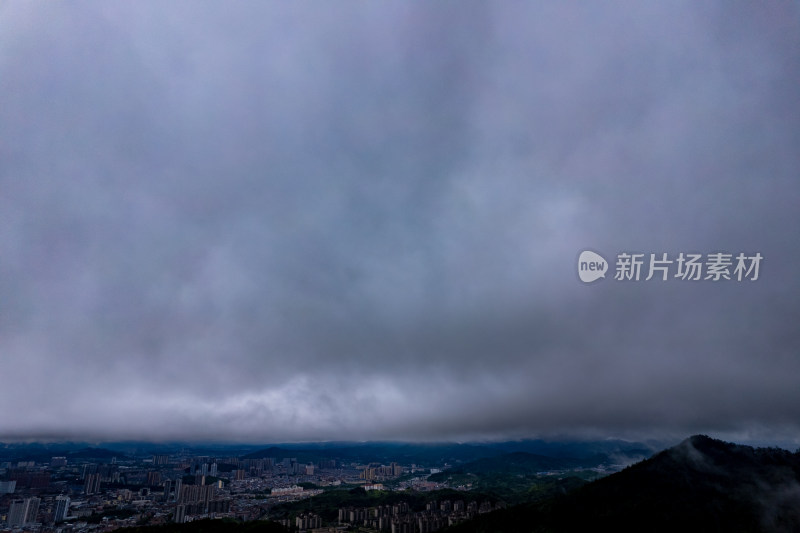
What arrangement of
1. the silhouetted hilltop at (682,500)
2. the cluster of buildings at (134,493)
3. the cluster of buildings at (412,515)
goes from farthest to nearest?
the cluster of buildings at (134,493)
the cluster of buildings at (412,515)
the silhouetted hilltop at (682,500)

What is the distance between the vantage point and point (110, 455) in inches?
7648

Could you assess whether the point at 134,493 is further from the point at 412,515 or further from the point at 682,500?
the point at 682,500

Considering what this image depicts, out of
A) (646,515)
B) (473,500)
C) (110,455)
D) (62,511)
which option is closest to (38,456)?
(110,455)

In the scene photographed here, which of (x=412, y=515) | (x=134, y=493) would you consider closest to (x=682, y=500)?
(x=412, y=515)

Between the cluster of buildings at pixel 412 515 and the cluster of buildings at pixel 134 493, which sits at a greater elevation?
the cluster of buildings at pixel 412 515

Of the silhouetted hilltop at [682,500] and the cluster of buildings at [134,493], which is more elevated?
the silhouetted hilltop at [682,500]

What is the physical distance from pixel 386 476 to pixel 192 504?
9935cm

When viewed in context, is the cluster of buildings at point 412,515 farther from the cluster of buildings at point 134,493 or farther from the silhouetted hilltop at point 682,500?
the silhouetted hilltop at point 682,500

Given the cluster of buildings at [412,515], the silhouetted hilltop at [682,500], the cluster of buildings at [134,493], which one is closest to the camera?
the silhouetted hilltop at [682,500]

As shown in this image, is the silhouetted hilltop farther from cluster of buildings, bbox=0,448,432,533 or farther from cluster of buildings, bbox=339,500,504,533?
cluster of buildings, bbox=0,448,432,533

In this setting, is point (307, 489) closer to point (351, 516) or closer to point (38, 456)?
point (351, 516)

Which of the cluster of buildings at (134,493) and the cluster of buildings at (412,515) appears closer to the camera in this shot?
the cluster of buildings at (412,515)

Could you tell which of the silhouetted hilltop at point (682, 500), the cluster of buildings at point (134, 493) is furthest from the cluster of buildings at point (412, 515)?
the silhouetted hilltop at point (682, 500)

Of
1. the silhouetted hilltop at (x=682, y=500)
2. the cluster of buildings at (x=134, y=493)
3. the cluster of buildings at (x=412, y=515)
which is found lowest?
the cluster of buildings at (x=134, y=493)
